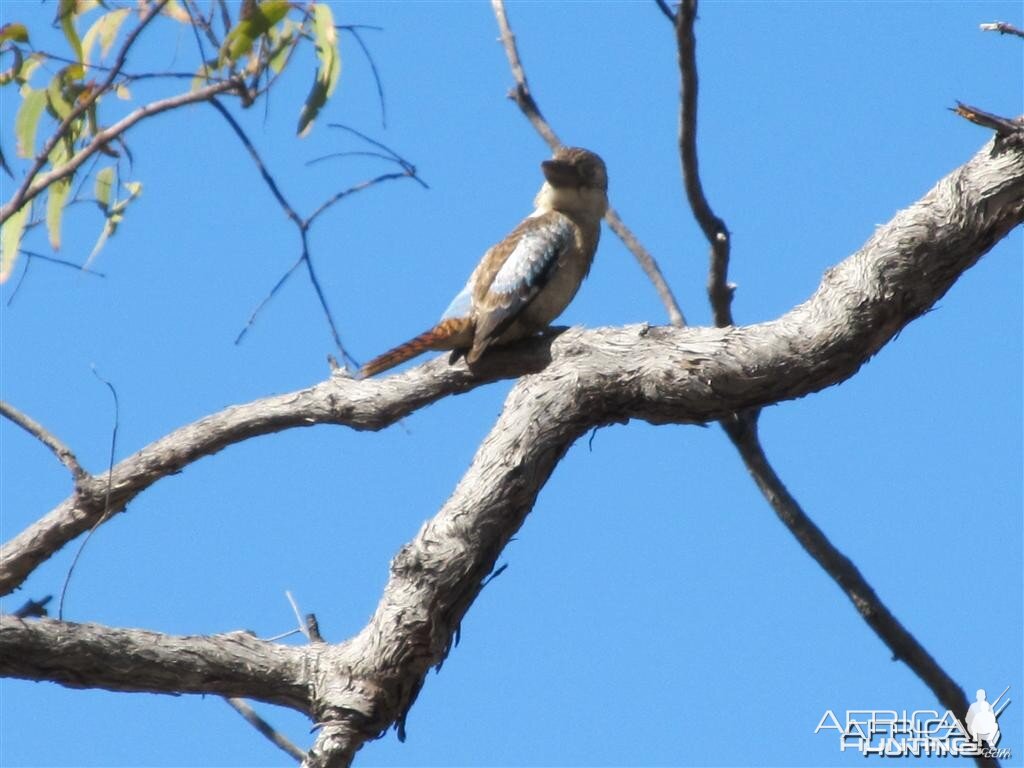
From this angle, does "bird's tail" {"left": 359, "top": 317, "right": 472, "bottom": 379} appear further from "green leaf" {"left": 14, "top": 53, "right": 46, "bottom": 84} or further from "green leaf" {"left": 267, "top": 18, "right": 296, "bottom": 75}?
"green leaf" {"left": 14, "top": 53, "right": 46, "bottom": 84}

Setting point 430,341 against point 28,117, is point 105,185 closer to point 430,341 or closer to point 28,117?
point 28,117

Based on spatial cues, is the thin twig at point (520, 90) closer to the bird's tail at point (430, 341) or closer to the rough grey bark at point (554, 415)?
the bird's tail at point (430, 341)

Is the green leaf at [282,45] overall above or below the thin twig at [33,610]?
above

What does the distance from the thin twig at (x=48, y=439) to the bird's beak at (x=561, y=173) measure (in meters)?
1.49

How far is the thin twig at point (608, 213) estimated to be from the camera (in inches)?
155

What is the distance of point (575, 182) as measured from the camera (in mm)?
3924

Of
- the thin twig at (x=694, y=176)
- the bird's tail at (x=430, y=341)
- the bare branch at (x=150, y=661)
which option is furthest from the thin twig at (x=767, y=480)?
the bare branch at (x=150, y=661)

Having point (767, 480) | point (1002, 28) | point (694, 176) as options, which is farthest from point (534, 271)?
point (1002, 28)

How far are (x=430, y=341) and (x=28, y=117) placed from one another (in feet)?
3.45

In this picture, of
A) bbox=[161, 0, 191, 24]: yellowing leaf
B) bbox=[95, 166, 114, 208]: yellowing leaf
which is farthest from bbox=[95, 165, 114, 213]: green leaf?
bbox=[161, 0, 191, 24]: yellowing leaf

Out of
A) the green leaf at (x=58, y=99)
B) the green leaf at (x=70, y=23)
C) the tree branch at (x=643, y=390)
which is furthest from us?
the green leaf at (x=58, y=99)

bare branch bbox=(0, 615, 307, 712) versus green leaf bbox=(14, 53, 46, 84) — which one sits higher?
green leaf bbox=(14, 53, 46, 84)

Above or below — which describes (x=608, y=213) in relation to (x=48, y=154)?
above

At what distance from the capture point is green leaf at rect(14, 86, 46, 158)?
317cm
